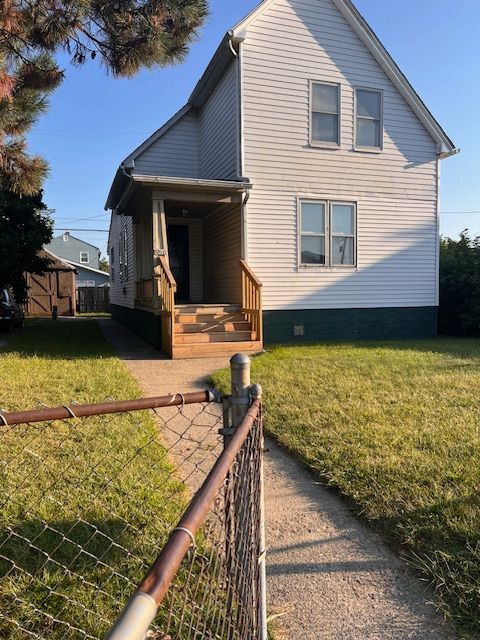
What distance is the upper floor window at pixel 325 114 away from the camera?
1159 cm

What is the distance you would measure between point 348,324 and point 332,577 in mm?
10023

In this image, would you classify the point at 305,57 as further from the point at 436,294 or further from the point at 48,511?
the point at 48,511

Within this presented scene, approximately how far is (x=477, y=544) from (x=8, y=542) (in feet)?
8.51

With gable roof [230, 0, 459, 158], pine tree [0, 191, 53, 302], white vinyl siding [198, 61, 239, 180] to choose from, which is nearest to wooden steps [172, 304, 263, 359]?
A: white vinyl siding [198, 61, 239, 180]

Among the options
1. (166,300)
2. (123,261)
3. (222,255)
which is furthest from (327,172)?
(123,261)

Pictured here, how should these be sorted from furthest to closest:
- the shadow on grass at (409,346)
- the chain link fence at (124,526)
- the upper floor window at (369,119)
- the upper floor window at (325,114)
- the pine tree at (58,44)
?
the upper floor window at (369,119) < the upper floor window at (325,114) < the shadow on grass at (409,346) < the pine tree at (58,44) < the chain link fence at (124,526)

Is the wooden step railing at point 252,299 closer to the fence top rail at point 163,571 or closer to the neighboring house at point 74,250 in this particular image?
the fence top rail at point 163,571

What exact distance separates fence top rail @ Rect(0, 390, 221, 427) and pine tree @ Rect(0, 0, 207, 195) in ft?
17.5

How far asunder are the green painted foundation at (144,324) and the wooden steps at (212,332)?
0.82 metres

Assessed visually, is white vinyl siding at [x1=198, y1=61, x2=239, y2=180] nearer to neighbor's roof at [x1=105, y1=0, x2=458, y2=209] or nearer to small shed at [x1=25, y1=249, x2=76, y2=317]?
neighbor's roof at [x1=105, y1=0, x2=458, y2=209]

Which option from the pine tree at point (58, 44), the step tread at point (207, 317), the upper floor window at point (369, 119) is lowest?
the step tread at point (207, 317)

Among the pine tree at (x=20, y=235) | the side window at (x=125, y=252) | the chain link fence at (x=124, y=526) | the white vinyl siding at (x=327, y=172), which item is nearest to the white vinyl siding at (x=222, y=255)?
the white vinyl siding at (x=327, y=172)

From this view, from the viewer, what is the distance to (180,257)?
563 inches

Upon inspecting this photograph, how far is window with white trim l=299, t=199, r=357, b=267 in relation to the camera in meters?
11.6
